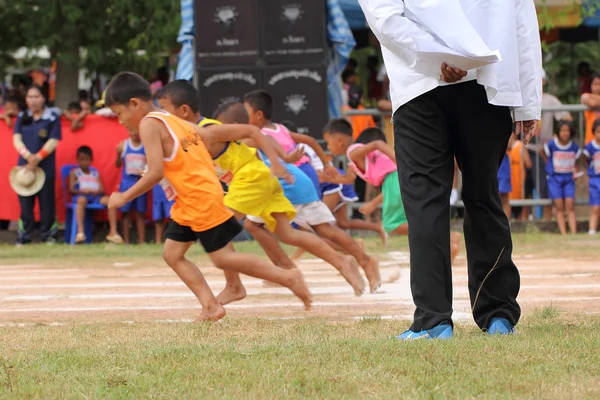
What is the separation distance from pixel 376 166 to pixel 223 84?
4.59 meters

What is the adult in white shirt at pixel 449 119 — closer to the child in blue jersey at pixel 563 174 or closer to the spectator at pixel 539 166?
the child in blue jersey at pixel 563 174

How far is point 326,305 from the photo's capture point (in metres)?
8.26

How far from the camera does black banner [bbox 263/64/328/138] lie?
15742 millimetres

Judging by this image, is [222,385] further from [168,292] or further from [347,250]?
[347,250]

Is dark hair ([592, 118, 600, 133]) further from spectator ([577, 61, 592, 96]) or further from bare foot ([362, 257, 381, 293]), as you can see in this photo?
bare foot ([362, 257, 381, 293])

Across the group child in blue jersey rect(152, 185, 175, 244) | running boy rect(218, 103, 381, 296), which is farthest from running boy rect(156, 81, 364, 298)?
child in blue jersey rect(152, 185, 175, 244)

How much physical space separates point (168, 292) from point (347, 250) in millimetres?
1676

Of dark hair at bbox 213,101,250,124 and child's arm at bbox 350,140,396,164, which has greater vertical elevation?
dark hair at bbox 213,101,250,124

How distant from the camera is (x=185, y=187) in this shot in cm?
743

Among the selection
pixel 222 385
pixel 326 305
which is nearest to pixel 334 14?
pixel 326 305

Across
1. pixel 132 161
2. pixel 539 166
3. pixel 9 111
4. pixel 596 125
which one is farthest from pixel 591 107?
pixel 9 111

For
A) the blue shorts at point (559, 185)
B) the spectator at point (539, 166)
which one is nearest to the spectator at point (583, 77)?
the spectator at point (539, 166)

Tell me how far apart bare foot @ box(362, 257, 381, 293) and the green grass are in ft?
9.84

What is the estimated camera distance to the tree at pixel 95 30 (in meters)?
19.0
